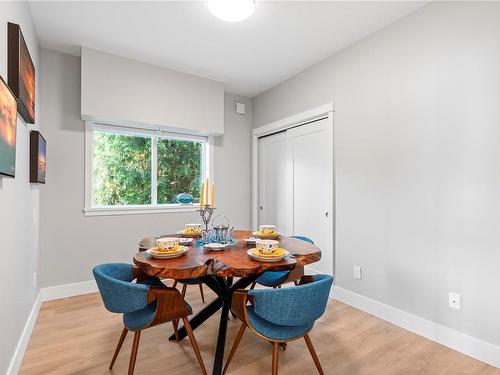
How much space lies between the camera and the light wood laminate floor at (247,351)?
5.85 feet

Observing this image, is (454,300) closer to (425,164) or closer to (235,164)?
(425,164)

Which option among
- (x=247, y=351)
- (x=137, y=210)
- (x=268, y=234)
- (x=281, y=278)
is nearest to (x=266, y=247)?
(x=268, y=234)

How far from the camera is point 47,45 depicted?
2.88m

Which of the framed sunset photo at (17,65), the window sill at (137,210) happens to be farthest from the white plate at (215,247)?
the window sill at (137,210)

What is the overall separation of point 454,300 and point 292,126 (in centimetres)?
255

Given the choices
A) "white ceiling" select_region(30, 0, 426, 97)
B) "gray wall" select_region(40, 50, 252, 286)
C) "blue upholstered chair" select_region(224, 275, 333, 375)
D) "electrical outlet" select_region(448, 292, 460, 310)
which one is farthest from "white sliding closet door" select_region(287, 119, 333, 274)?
"gray wall" select_region(40, 50, 252, 286)

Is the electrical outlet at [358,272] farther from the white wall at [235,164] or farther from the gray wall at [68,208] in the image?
the gray wall at [68,208]

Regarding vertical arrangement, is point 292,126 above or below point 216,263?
above

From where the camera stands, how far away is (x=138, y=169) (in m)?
3.59

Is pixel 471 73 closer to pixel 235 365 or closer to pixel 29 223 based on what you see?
pixel 235 365

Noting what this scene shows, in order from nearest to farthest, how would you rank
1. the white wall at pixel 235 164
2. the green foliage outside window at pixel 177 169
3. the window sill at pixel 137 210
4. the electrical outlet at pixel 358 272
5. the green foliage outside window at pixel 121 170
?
the electrical outlet at pixel 358 272, the window sill at pixel 137 210, the green foliage outside window at pixel 121 170, the green foliage outside window at pixel 177 169, the white wall at pixel 235 164

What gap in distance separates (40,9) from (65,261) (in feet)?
8.02

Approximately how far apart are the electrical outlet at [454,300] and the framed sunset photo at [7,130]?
9.79ft

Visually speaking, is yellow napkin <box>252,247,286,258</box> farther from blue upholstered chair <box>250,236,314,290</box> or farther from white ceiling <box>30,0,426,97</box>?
white ceiling <box>30,0,426,97</box>
